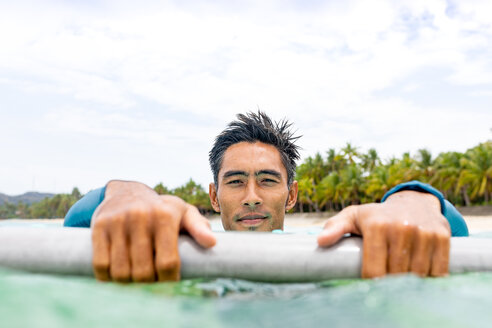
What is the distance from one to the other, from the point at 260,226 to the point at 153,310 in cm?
245

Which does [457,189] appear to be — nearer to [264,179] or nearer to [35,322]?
[264,179]

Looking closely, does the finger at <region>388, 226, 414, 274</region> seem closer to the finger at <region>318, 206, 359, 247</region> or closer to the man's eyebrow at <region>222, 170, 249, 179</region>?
the finger at <region>318, 206, 359, 247</region>

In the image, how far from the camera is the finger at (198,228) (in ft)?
5.03

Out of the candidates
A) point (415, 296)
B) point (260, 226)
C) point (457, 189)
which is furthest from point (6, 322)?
point (457, 189)

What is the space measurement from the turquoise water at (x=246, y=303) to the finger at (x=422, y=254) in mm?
53

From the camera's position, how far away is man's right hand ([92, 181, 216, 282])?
138 centimetres

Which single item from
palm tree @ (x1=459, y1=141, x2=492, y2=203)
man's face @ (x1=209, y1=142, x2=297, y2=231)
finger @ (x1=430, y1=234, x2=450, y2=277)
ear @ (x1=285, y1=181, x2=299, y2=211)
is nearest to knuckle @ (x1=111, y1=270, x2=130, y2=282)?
→ finger @ (x1=430, y1=234, x2=450, y2=277)

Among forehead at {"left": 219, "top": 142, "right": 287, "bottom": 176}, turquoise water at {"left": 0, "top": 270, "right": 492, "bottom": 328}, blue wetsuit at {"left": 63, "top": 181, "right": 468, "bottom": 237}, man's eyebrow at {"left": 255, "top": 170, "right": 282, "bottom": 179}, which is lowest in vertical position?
turquoise water at {"left": 0, "top": 270, "right": 492, "bottom": 328}

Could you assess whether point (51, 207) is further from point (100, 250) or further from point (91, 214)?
point (100, 250)

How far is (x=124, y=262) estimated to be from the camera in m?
1.39

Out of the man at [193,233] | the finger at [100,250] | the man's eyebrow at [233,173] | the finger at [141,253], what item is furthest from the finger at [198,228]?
the man's eyebrow at [233,173]

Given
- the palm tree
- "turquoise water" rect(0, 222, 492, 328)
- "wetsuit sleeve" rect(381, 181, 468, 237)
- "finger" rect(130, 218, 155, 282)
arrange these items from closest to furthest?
"turquoise water" rect(0, 222, 492, 328), "finger" rect(130, 218, 155, 282), "wetsuit sleeve" rect(381, 181, 468, 237), the palm tree

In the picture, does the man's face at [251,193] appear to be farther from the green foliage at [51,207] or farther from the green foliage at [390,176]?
the green foliage at [51,207]

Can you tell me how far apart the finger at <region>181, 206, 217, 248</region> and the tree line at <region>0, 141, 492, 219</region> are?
33527 mm
